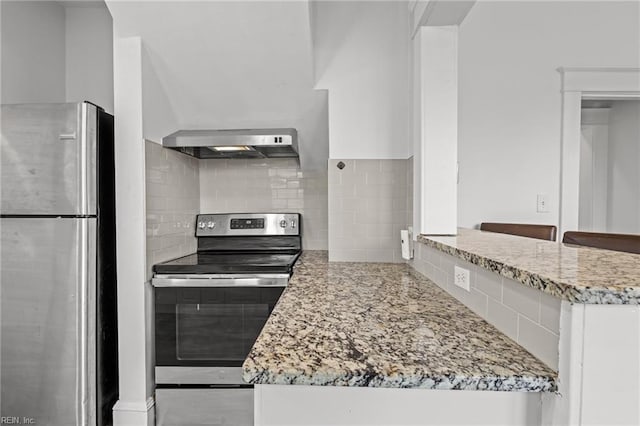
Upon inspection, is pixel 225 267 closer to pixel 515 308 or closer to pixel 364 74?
pixel 364 74

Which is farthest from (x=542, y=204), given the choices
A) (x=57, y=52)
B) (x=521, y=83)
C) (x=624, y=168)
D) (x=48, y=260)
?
(x=57, y=52)

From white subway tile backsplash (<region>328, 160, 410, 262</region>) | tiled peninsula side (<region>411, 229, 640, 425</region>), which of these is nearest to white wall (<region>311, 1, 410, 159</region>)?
white subway tile backsplash (<region>328, 160, 410, 262</region>)

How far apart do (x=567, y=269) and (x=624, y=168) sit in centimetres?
325

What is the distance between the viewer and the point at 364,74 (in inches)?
83.7

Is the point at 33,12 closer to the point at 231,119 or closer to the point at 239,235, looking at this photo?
the point at 231,119

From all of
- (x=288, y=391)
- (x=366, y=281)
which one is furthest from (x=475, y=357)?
(x=366, y=281)

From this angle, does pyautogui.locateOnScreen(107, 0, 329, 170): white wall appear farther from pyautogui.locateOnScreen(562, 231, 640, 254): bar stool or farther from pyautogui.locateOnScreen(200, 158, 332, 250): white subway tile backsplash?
pyautogui.locateOnScreen(562, 231, 640, 254): bar stool

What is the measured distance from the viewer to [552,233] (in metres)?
2.17

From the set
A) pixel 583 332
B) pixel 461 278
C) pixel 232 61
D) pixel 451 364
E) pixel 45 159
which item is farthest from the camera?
pixel 232 61

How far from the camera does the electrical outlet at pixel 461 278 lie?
118 cm

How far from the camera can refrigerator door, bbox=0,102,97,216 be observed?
172 cm

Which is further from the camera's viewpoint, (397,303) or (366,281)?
(366,281)

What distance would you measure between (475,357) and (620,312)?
28 cm

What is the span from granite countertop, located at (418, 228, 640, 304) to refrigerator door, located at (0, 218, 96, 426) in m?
1.66
